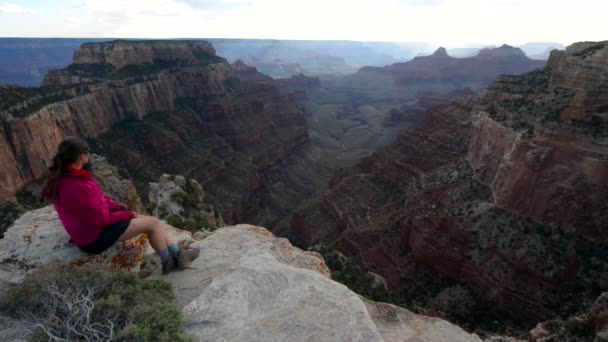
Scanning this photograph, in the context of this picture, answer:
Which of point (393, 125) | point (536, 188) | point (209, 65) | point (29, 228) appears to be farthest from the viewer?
point (393, 125)

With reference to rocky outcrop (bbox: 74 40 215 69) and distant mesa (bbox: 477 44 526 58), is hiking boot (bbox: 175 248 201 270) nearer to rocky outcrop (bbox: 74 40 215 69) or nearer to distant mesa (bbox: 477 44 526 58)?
rocky outcrop (bbox: 74 40 215 69)

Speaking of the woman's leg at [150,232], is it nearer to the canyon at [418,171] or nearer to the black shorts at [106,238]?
the black shorts at [106,238]

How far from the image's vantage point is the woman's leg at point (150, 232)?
7.20 m

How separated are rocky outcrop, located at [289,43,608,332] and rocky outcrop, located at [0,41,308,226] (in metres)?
26.2

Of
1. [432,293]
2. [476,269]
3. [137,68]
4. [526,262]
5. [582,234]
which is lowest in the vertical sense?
[432,293]

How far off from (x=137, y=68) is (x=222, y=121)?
694 inches

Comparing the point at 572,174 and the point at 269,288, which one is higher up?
the point at 269,288

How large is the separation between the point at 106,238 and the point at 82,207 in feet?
2.50

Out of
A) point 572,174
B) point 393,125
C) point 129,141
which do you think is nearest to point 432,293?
point 572,174

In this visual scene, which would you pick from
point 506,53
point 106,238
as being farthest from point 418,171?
point 506,53

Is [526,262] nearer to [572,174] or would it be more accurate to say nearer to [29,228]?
[572,174]

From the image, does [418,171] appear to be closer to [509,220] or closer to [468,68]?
[509,220]

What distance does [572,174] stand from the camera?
22.5m

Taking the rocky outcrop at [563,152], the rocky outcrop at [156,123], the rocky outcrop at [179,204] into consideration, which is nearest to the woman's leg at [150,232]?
the rocky outcrop at [179,204]
